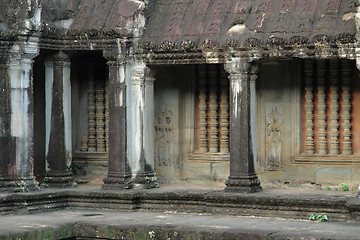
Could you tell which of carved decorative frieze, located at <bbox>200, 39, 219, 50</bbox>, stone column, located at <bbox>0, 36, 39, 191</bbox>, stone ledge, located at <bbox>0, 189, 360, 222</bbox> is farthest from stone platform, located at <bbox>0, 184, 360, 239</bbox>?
carved decorative frieze, located at <bbox>200, 39, 219, 50</bbox>

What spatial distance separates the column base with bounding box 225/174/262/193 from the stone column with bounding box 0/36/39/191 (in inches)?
131

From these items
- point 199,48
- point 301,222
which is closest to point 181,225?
point 301,222

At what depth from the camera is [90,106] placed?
17906 millimetres

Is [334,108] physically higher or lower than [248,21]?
lower

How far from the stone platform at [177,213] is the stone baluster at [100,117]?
149cm

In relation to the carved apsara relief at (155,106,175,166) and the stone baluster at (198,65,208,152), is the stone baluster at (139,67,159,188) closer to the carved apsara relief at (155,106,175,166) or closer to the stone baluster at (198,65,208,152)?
the carved apsara relief at (155,106,175,166)

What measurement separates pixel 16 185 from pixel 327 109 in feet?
17.6

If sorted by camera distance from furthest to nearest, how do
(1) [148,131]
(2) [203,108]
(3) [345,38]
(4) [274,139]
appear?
(2) [203,108], (4) [274,139], (1) [148,131], (3) [345,38]

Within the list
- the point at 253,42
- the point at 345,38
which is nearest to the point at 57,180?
the point at 253,42

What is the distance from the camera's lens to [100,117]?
17812 mm

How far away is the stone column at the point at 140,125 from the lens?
15906 millimetres

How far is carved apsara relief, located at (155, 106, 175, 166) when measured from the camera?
17.0m

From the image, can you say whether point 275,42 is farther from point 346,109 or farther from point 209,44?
point 346,109

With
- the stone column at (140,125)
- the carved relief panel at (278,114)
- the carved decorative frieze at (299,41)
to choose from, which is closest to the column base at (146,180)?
the stone column at (140,125)
